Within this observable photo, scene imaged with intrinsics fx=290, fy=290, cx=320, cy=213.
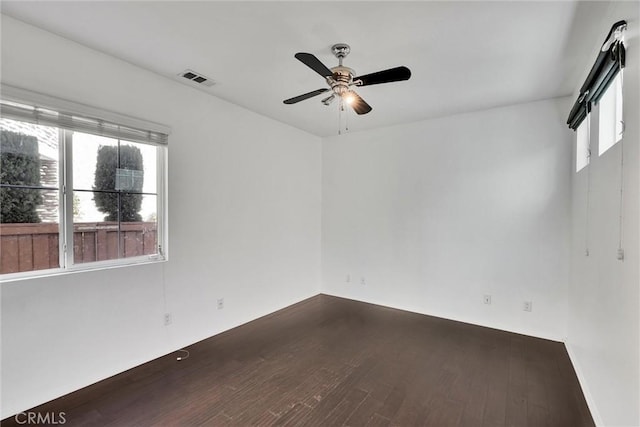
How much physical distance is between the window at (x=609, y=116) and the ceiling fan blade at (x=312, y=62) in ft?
5.94

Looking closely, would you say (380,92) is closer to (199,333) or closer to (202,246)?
(202,246)

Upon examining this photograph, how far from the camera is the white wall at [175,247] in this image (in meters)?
2.00

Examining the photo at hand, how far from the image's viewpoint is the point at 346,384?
232 cm

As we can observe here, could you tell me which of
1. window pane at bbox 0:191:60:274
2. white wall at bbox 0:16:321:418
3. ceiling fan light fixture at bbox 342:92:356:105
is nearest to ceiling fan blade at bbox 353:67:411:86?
ceiling fan light fixture at bbox 342:92:356:105

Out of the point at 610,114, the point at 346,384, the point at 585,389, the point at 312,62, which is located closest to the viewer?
the point at 312,62

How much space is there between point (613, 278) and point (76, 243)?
12.1 feet

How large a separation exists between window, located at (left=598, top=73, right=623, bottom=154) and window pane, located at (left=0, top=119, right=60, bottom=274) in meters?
3.86

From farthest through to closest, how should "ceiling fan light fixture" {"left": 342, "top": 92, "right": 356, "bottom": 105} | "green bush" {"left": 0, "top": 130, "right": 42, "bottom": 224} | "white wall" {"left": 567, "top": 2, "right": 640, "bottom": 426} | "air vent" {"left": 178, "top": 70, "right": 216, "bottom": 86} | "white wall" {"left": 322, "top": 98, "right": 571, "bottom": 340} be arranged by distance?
1. "white wall" {"left": 322, "top": 98, "right": 571, "bottom": 340}
2. "air vent" {"left": 178, "top": 70, "right": 216, "bottom": 86}
3. "ceiling fan light fixture" {"left": 342, "top": 92, "right": 356, "bottom": 105}
4. "green bush" {"left": 0, "top": 130, "right": 42, "bottom": 224}
5. "white wall" {"left": 567, "top": 2, "right": 640, "bottom": 426}

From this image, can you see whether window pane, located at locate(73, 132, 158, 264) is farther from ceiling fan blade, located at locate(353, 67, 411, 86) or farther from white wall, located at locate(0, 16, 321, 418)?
ceiling fan blade, located at locate(353, 67, 411, 86)

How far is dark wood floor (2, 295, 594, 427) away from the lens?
6.43 feet

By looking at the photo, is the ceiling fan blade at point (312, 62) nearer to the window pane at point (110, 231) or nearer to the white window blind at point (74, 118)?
the white window blind at point (74, 118)

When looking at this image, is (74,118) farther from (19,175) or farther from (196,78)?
(196,78)

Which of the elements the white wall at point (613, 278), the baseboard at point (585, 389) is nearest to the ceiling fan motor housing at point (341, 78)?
the white wall at point (613, 278)

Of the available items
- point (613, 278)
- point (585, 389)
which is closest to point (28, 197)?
point (613, 278)
